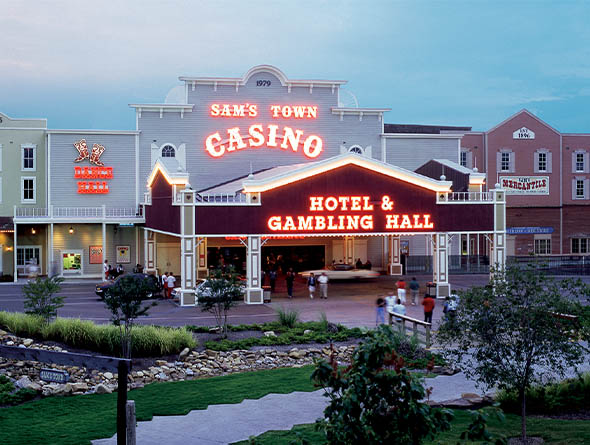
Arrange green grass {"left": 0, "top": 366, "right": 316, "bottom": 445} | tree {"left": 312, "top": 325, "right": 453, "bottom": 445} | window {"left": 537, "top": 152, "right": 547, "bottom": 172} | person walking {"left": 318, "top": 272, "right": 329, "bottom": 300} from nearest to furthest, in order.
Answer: tree {"left": 312, "top": 325, "right": 453, "bottom": 445} < green grass {"left": 0, "top": 366, "right": 316, "bottom": 445} < person walking {"left": 318, "top": 272, "right": 329, "bottom": 300} < window {"left": 537, "top": 152, "right": 547, "bottom": 172}

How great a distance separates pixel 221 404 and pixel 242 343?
24.9ft

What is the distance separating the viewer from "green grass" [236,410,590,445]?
12.1m

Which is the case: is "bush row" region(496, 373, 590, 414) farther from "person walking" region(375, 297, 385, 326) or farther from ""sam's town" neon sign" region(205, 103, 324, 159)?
""sam's town" neon sign" region(205, 103, 324, 159)

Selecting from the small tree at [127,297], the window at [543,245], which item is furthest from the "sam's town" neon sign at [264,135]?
the small tree at [127,297]

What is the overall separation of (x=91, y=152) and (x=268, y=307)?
20762mm

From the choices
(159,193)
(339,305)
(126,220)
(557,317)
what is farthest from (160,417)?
(126,220)

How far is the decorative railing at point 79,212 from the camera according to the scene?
150ft

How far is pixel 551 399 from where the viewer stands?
14.9 meters

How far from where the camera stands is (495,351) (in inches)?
494

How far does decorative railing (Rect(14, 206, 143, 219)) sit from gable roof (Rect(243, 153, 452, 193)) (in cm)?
1455

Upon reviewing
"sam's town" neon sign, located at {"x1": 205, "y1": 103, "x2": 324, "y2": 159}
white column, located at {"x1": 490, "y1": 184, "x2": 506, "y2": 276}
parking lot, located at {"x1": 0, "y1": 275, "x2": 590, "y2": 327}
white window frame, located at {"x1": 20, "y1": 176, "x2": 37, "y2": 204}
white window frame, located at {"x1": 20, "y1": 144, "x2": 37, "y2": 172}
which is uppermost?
"sam's town" neon sign, located at {"x1": 205, "y1": 103, "x2": 324, "y2": 159}

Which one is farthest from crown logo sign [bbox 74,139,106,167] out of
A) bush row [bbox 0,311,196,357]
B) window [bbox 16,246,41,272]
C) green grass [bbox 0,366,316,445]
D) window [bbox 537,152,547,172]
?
window [bbox 537,152,547,172]

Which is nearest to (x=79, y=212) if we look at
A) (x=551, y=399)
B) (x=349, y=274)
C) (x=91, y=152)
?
(x=91, y=152)

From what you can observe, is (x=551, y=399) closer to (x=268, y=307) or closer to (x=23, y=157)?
(x=268, y=307)
